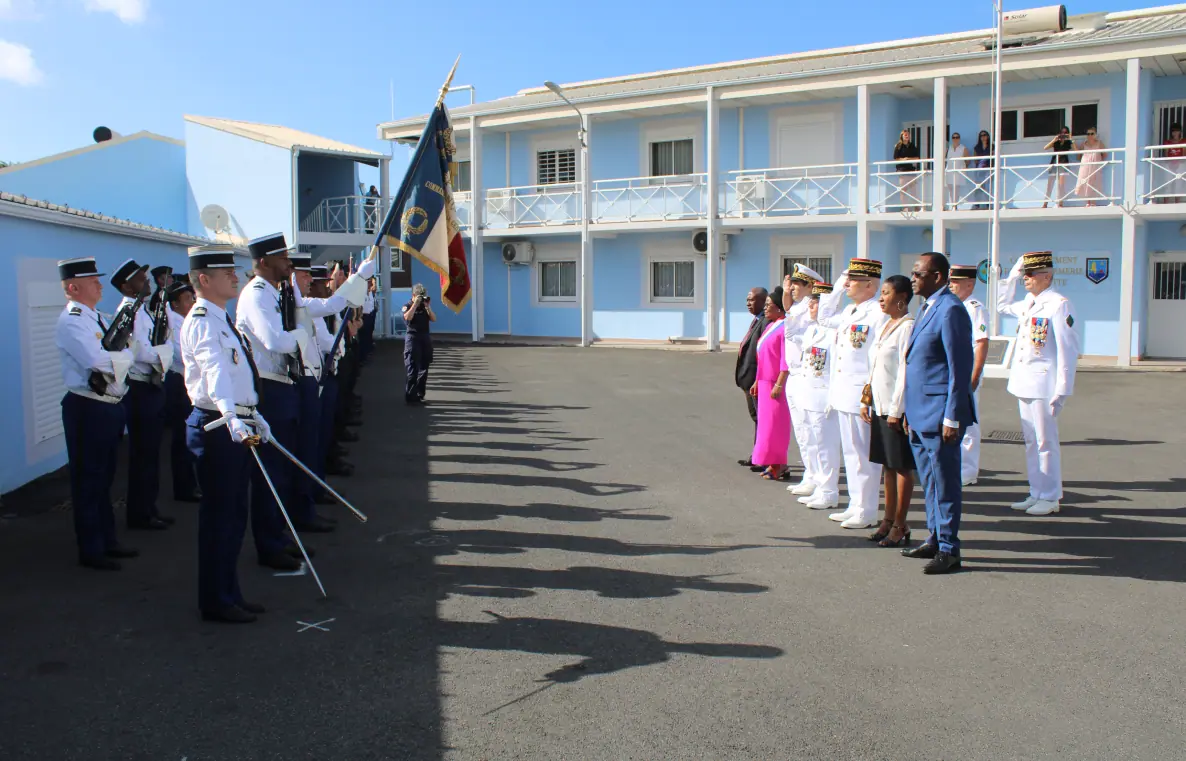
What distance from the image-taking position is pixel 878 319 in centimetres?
683

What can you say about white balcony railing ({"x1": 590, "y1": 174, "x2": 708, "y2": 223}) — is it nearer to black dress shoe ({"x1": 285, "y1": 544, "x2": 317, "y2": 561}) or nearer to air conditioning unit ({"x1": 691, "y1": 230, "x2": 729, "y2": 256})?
air conditioning unit ({"x1": 691, "y1": 230, "x2": 729, "y2": 256})

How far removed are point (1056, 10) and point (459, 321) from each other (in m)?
17.8

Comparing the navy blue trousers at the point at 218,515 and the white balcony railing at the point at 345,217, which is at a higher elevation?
the white balcony railing at the point at 345,217

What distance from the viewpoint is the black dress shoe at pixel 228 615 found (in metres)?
5.04

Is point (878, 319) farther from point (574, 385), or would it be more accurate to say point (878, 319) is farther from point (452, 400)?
point (574, 385)

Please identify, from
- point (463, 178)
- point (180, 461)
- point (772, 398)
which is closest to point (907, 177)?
point (463, 178)

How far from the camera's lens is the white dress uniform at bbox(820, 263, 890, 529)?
689cm

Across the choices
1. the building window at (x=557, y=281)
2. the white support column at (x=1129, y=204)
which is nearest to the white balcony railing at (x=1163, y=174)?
the white support column at (x=1129, y=204)

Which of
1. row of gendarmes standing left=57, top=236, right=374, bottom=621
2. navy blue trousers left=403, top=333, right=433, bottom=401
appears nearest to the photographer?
navy blue trousers left=403, top=333, right=433, bottom=401

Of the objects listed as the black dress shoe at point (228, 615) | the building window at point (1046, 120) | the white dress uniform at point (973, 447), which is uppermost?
the building window at point (1046, 120)

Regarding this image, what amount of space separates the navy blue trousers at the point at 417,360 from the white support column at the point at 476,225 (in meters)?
12.2

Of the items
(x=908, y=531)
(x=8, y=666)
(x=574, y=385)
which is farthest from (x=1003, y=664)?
(x=574, y=385)

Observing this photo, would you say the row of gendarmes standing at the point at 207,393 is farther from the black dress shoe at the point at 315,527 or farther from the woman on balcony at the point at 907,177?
the woman on balcony at the point at 907,177

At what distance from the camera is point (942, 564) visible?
588 cm
